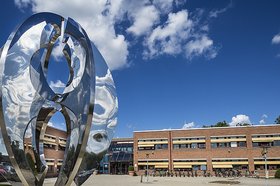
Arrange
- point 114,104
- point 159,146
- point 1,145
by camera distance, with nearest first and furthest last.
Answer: point 1,145, point 114,104, point 159,146

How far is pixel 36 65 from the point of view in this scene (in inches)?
376

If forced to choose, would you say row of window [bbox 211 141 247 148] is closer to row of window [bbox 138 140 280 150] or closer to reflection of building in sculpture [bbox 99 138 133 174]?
row of window [bbox 138 140 280 150]

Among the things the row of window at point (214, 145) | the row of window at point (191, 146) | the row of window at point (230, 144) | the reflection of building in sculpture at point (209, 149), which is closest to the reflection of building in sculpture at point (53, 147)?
the reflection of building in sculpture at point (209, 149)

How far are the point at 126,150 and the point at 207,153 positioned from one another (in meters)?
17.4

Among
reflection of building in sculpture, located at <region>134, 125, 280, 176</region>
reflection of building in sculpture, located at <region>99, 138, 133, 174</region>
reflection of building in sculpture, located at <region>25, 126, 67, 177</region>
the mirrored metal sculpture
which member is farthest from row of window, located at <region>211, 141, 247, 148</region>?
the mirrored metal sculpture

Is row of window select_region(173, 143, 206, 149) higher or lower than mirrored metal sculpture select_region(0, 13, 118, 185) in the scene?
higher

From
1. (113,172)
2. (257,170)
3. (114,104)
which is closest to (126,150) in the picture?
(113,172)

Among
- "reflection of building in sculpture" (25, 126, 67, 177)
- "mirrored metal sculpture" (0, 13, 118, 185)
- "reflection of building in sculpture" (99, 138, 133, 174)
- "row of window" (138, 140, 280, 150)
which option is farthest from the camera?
"reflection of building in sculpture" (99, 138, 133, 174)

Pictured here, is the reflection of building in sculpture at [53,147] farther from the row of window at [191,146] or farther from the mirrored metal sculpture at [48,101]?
the mirrored metal sculpture at [48,101]

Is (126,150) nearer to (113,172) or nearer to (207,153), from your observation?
(113,172)

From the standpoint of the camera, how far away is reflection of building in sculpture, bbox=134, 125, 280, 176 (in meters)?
47.2

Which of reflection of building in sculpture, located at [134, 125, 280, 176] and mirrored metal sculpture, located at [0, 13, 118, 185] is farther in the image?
reflection of building in sculpture, located at [134, 125, 280, 176]

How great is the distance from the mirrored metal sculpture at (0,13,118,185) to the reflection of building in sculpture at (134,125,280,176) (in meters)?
41.6

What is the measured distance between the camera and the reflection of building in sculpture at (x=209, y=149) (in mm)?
47250
